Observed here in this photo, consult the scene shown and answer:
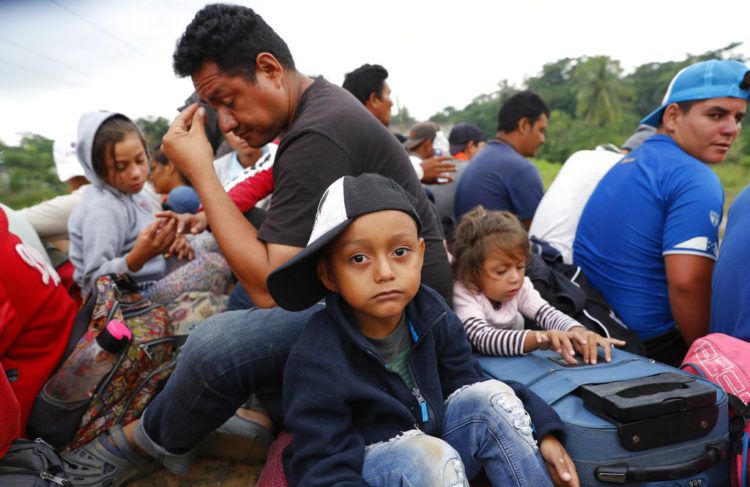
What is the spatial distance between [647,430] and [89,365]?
209cm

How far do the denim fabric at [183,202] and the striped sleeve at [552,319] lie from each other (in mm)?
2571

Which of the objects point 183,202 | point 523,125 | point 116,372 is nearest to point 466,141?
point 523,125

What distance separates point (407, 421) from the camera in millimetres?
1606

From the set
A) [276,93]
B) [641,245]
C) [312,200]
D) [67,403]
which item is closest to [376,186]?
A: [312,200]

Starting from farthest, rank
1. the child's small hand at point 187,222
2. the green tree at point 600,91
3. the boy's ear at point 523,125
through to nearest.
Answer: the green tree at point 600,91 → the boy's ear at point 523,125 → the child's small hand at point 187,222

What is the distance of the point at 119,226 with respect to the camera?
285cm

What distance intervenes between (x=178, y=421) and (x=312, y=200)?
95cm

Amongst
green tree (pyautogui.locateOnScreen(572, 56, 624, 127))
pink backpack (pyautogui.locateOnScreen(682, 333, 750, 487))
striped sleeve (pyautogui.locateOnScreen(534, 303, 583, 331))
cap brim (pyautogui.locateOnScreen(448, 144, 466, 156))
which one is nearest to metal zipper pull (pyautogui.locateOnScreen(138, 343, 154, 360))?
striped sleeve (pyautogui.locateOnScreen(534, 303, 583, 331))

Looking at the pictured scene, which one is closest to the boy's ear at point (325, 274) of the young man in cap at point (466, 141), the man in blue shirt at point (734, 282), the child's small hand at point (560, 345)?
the child's small hand at point (560, 345)

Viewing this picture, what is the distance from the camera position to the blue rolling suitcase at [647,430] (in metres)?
1.58

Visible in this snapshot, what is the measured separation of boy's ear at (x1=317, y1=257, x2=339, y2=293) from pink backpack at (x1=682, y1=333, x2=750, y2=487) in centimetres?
139

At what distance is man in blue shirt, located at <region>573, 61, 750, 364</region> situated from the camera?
2395 mm

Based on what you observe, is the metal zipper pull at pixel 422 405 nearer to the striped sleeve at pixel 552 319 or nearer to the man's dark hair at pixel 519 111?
the striped sleeve at pixel 552 319

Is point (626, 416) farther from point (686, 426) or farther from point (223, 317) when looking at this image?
point (223, 317)
